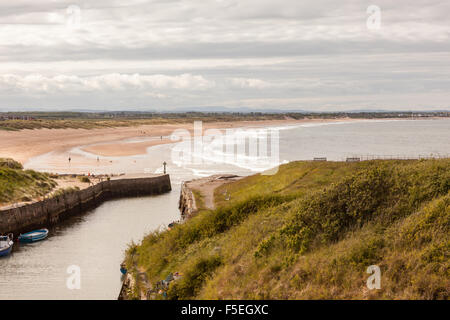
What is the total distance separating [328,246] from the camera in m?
15.6

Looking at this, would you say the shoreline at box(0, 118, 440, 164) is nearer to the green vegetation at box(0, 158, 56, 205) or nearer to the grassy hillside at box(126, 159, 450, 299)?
the green vegetation at box(0, 158, 56, 205)

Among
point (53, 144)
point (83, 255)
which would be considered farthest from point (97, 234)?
point (53, 144)

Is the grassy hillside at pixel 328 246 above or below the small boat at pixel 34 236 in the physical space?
above

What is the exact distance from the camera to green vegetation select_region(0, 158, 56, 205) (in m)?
41.8

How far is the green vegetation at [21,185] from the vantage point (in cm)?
4175

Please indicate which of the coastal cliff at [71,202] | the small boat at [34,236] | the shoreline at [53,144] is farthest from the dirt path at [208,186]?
the shoreline at [53,144]

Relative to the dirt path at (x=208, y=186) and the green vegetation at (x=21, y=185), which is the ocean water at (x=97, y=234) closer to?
the dirt path at (x=208, y=186)

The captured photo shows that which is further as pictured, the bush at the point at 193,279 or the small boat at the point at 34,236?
the small boat at the point at 34,236

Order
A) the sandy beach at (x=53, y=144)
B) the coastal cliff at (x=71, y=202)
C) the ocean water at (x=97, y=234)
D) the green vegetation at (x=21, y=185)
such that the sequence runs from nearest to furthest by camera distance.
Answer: the ocean water at (x=97, y=234)
the coastal cliff at (x=71, y=202)
the green vegetation at (x=21, y=185)
the sandy beach at (x=53, y=144)

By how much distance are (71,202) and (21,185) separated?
5174 millimetres

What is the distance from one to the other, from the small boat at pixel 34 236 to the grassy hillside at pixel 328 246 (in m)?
17.0

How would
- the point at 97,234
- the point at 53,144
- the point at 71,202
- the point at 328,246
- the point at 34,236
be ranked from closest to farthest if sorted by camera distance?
1. the point at 328,246
2. the point at 34,236
3. the point at 97,234
4. the point at 71,202
5. the point at 53,144

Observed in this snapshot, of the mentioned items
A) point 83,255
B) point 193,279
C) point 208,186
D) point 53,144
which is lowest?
point 83,255

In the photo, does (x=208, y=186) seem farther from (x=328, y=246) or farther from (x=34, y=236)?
(x=328, y=246)
